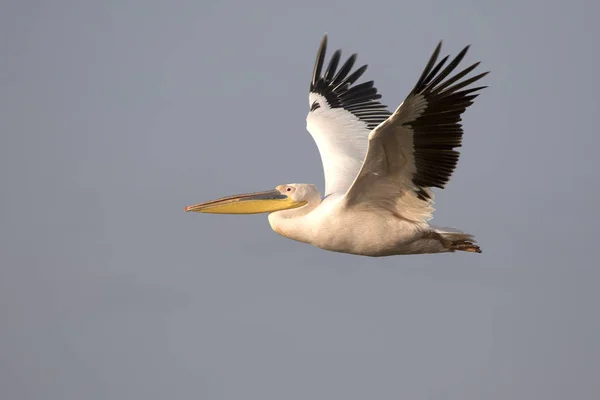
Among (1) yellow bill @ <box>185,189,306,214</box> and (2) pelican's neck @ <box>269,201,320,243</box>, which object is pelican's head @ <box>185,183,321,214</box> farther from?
(2) pelican's neck @ <box>269,201,320,243</box>

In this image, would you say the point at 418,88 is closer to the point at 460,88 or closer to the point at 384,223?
the point at 460,88

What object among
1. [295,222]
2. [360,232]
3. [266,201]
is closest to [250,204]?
[266,201]

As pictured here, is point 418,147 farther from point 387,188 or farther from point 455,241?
point 455,241

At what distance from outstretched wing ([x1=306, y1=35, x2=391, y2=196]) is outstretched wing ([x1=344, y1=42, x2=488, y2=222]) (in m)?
1.66

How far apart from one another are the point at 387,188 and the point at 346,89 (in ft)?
16.5

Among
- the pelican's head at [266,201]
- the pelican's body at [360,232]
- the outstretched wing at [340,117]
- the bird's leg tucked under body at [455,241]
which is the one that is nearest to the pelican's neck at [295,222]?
the pelican's body at [360,232]

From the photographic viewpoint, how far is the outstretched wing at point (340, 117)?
14523 mm

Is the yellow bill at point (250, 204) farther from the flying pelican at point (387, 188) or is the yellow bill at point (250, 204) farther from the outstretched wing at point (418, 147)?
the outstretched wing at point (418, 147)

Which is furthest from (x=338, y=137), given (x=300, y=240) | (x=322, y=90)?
(x=300, y=240)

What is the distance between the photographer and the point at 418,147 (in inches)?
452

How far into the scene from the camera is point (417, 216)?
12547 mm

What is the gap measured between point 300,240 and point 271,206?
0.85 m

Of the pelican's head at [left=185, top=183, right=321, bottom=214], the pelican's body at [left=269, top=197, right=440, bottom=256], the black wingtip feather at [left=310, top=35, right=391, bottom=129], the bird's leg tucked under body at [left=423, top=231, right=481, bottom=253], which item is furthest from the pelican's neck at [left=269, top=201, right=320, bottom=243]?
the black wingtip feather at [left=310, top=35, right=391, bottom=129]

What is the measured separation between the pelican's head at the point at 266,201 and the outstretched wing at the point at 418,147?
1.07 m
